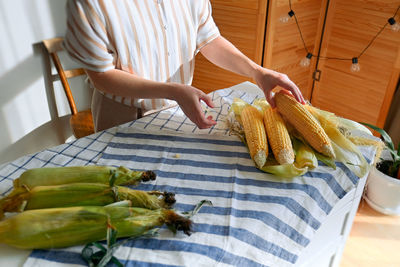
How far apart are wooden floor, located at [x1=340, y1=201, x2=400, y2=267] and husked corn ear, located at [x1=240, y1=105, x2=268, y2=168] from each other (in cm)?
104

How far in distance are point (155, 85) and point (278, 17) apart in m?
1.43

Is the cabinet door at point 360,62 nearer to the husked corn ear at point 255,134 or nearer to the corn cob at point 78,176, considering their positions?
the husked corn ear at point 255,134

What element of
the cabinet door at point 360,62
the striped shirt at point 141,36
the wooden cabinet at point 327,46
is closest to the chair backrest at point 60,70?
the wooden cabinet at point 327,46

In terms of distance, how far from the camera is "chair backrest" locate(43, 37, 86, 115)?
6.42 ft

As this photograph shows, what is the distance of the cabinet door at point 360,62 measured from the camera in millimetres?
2016

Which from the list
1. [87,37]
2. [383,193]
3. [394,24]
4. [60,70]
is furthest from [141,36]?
[394,24]

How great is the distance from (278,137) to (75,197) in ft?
1.65

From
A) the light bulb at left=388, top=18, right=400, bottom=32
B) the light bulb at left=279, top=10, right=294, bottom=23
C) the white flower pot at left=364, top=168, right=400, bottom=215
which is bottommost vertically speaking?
the white flower pot at left=364, top=168, right=400, bottom=215

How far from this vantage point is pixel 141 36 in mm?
1030

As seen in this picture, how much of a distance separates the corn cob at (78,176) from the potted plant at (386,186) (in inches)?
55.3

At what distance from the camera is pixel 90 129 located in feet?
6.42

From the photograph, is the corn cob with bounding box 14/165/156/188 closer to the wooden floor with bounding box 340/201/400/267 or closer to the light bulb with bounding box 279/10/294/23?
the wooden floor with bounding box 340/201/400/267

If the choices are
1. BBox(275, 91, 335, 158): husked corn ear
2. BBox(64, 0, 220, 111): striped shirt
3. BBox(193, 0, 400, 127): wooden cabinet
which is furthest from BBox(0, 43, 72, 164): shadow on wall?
BBox(275, 91, 335, 158): husked corn ear

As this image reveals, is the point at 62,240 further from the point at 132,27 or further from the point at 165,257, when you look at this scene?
the point at 132,27
